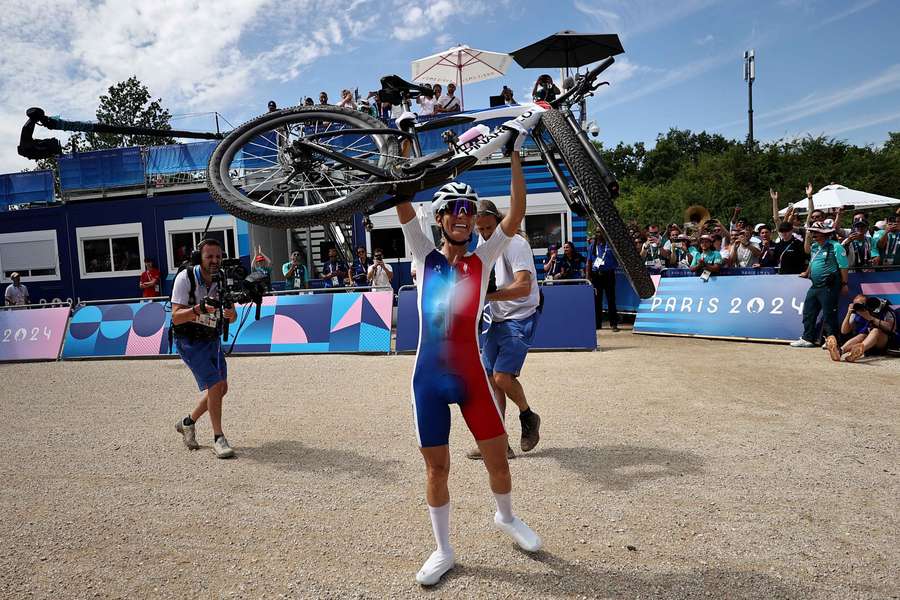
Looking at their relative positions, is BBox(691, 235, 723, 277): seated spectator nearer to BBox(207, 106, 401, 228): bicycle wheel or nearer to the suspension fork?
the suspension fork

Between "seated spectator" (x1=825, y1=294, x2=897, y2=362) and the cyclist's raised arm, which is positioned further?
"seated spectator" (x1=825, y1=294, x2=897, y2=362)

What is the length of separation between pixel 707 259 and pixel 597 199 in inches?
313

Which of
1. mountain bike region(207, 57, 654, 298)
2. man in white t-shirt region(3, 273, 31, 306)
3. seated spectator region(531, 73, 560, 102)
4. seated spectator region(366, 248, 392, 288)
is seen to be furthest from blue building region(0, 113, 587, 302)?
mountain bike region(207, 57, 654, 298)

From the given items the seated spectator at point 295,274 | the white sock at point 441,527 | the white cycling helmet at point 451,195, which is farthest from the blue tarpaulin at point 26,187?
the white sock at point 441,527

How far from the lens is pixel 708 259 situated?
448 inches

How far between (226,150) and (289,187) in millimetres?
A: 770

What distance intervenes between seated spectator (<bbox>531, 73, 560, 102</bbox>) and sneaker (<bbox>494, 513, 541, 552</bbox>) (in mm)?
3528

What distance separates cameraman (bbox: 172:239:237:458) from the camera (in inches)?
198

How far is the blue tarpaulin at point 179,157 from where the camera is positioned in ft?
55.5

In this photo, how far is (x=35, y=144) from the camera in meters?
5.97

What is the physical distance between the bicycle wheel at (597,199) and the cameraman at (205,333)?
3111 millimetres

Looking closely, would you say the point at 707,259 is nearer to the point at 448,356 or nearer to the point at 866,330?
the point at 866,330

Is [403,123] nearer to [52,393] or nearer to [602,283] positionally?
[52,393]

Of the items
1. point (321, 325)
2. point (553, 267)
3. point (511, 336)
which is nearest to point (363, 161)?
point (511, 336)
